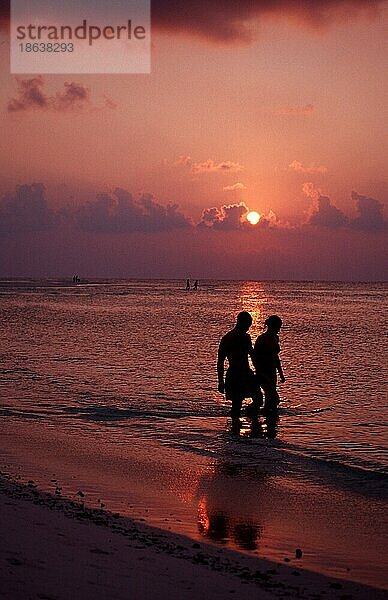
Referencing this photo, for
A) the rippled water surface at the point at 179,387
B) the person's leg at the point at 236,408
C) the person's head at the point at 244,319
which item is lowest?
the rippled water surface at the point at 179,387

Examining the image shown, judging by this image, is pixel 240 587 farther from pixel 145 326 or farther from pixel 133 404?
pixel 145 326

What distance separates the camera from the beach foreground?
16.0 ft

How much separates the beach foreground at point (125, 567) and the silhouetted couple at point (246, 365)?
18.0ft

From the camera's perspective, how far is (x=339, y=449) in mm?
10875

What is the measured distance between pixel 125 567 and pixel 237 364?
686 cm

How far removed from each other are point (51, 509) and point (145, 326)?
36.6m

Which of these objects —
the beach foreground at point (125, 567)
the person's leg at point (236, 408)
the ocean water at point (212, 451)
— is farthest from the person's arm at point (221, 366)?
the beach foreground at point (125, 567)

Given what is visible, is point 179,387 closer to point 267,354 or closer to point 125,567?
point 267,354

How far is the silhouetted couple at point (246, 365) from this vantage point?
11.9m

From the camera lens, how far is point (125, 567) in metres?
5.37

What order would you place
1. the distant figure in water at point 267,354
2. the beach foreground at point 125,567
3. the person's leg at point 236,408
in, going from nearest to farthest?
the beach foreground at point 125,567 < the person's leg at point 236,408 < the distant figure in water at point 267,354

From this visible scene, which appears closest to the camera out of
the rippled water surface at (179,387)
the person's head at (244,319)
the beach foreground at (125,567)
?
the beach foreground at (125,567)

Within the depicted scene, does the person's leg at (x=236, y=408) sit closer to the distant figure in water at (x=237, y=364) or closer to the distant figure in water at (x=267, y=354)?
the distant figure in water at (x=237, y=364)

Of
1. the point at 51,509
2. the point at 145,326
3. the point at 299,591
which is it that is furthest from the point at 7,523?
the point at 145,326
